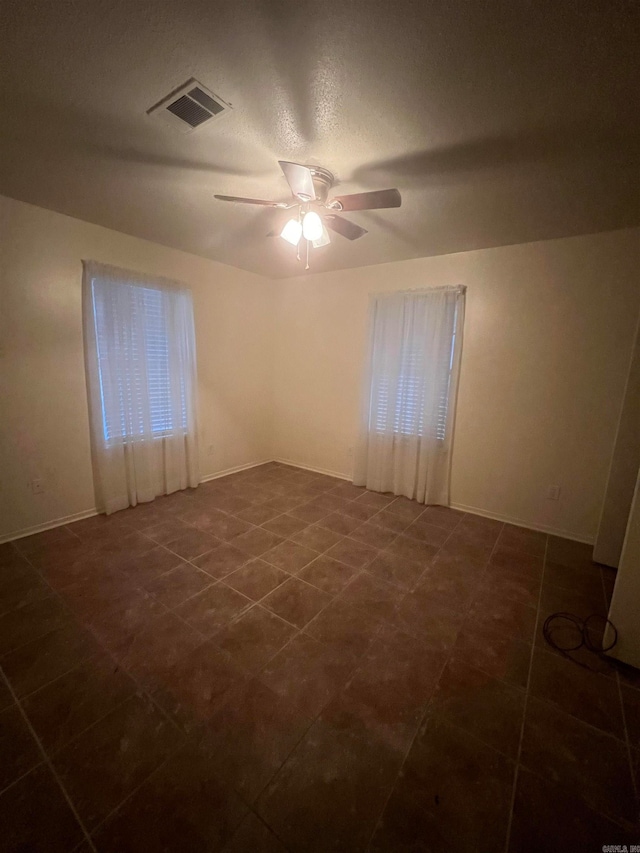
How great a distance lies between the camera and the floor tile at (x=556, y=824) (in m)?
0.97

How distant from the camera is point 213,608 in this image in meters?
1.87

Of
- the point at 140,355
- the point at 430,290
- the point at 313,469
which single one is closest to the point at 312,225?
the point at 430,290

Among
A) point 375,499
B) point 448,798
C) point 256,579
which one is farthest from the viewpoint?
point 375,499

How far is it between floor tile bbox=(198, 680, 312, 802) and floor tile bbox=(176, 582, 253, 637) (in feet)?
1.36

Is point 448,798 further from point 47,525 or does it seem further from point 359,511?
point 47,525

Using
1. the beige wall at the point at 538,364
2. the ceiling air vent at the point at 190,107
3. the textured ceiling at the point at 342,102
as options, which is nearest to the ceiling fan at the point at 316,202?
the textured ceiling at the point at 342,102

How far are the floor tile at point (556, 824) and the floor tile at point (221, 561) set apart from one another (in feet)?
5.74

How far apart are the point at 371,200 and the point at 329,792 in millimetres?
2536

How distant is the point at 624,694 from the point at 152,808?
1983mm

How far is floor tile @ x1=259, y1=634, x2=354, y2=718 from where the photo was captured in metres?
1.38

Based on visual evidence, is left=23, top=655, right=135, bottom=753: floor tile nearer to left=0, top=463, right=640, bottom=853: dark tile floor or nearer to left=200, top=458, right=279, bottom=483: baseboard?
left=0, top=463, right=640, bottom=853: dark tile floor

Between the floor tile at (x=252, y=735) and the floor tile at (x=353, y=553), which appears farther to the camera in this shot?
the floor tile at (x=353, y=553)

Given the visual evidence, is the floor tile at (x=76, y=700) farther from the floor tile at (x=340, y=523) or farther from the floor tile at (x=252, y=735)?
the floor tile at (x=340, y=523)

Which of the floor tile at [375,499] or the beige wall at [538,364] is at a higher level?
the beige wall at [538,364]
